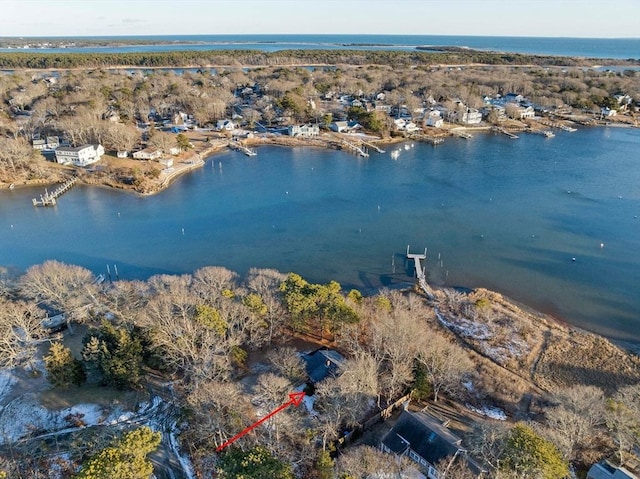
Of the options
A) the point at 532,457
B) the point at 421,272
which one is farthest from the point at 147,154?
the point at 532,457

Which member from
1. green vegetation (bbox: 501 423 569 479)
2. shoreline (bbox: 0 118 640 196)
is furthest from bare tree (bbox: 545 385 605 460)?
shoreline (bbox: 0 118 640 196)

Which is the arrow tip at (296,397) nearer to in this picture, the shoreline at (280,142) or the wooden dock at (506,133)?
the shoreline at (280,142)

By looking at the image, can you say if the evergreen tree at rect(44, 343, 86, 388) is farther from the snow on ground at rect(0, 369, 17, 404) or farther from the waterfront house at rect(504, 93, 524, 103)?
the waterfront house at rect(504, 93, 524, 103)

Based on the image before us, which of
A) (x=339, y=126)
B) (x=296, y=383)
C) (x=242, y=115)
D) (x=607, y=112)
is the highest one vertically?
(x=607, y=112)

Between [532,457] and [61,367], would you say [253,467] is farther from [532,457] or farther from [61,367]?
[61,367]

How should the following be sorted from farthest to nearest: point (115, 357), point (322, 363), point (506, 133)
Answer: point (506, 133)
point (322, 363)
point (115, 357)
